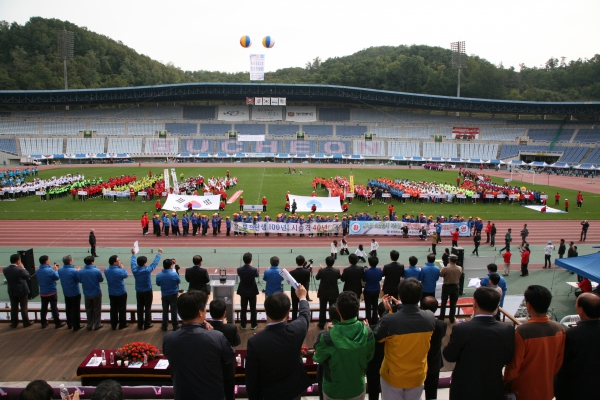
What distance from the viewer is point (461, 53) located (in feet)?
284

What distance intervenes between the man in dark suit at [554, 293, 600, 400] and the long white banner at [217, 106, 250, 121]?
81.0m

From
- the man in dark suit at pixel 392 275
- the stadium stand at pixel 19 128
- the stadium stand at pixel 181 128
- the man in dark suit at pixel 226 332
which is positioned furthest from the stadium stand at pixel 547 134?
the stadium stand at pixel 19 128

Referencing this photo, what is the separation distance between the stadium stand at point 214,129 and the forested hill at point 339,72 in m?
32.8

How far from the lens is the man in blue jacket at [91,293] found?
26.0ft

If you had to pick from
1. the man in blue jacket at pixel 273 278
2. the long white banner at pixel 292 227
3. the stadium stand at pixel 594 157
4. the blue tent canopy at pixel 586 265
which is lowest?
the long white banner at pixel 292 227

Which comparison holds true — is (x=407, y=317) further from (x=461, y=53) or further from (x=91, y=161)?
(x=461, y=53)

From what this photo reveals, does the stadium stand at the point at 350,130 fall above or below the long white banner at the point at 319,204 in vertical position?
above

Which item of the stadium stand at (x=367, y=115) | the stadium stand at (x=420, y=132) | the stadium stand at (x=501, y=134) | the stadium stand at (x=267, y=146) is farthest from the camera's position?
the stadium stand at (x=367, y=115)

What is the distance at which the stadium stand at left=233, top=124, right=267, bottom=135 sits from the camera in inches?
3103

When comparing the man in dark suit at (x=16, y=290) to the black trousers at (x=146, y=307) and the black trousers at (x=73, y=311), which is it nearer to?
the black trousers at (x=73, y=311)

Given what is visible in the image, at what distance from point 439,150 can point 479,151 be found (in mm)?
6896

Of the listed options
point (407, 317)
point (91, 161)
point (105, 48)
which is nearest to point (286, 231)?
point (407, 317)

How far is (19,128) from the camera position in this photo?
240 ft

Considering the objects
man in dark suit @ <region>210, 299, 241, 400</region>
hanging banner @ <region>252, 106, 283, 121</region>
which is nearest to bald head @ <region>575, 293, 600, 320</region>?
man in dark suit @ <region>210, 299, 241, 400</region>
